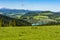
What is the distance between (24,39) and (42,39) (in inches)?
44.7

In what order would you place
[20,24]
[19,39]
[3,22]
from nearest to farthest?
[19,39], [3,22], [20,24]

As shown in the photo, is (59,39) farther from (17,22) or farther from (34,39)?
(17,22)

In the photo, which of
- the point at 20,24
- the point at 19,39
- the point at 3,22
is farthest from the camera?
the point at 20,24

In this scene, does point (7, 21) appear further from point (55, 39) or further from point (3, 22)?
point (55, 39)

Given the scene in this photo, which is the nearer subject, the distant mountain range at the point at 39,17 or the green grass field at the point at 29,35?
the green grass field at the point at 29,35

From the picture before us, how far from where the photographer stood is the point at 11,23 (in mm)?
18516

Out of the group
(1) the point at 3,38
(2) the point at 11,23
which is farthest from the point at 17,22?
(1) the point at 3,38

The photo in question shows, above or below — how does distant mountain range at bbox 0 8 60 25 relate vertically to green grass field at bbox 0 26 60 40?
below

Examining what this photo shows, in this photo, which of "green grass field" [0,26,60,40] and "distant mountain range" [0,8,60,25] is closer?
"green grass field" [0,26,60,40]

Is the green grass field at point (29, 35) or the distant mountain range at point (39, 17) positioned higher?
the green grass field at point (29, 35)

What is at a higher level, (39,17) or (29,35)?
(29,35)

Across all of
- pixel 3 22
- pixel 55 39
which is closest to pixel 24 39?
pixel 55 39

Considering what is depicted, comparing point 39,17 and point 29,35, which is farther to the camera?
point 39,17

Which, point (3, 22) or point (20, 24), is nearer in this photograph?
point (3, 22)
